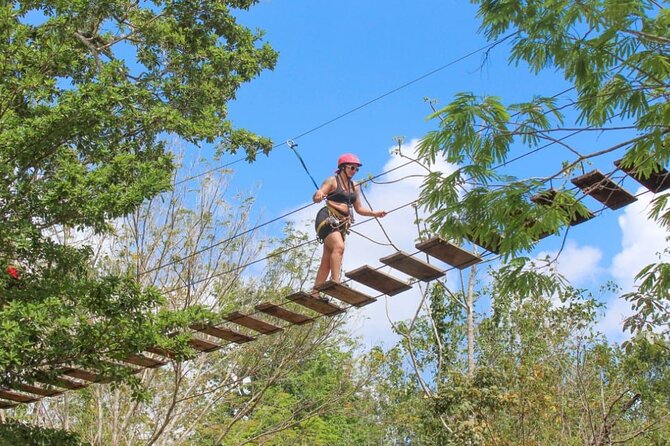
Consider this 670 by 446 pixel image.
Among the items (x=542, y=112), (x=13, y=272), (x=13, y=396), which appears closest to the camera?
(x=542, y=112)

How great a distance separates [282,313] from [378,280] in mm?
884

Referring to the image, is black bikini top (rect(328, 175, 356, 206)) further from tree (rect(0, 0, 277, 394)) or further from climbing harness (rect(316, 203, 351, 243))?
tree (rect(0, 0, 277, 394))

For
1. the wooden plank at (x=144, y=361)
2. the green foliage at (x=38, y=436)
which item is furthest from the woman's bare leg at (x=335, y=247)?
the green foliage at (x=38, y=436)

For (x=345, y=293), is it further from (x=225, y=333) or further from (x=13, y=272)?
(x=13, y=272)

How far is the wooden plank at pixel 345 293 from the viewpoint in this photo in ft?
19.0

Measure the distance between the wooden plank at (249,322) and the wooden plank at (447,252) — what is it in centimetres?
141

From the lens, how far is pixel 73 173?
6.60 m

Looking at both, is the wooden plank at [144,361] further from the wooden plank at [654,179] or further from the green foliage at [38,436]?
the wooden plank at [654,179]

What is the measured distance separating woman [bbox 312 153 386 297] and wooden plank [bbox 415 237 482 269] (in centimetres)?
94

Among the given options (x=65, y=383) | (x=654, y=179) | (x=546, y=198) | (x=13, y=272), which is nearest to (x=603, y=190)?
(x=654, y=179)

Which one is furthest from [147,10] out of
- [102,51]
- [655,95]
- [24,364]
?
[655,95]

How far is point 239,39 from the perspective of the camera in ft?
29.5

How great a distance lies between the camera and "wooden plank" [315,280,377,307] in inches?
228

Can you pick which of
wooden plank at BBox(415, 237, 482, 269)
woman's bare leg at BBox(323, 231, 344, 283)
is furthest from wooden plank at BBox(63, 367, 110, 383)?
wooden plank at BBox(415, 237, 482, 269)
